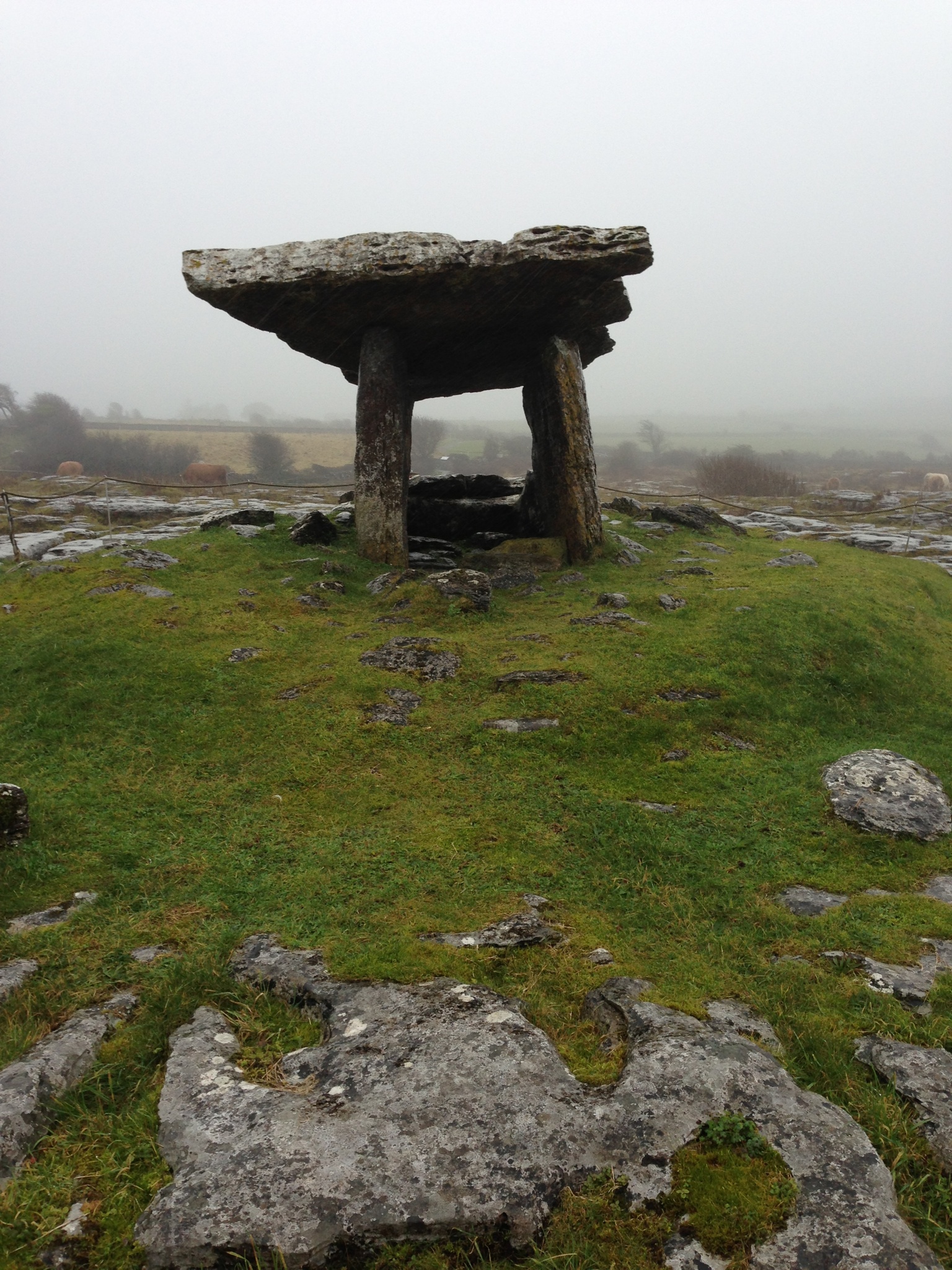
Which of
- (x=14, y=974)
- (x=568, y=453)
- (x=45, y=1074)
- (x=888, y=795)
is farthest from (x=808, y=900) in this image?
(x=568, y=453)

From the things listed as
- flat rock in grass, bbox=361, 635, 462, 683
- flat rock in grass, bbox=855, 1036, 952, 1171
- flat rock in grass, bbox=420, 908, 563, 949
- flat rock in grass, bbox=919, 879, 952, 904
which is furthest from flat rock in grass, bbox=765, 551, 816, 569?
flat rock in grass, bbox=855, 1036, 952, 1171

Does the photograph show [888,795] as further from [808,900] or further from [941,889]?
[808,900]

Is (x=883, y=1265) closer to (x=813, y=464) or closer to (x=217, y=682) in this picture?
(x=217, y=682)

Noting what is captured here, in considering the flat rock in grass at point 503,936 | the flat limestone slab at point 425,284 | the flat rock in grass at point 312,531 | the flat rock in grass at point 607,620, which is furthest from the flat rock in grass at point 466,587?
the flat rock in grass at point 503,936

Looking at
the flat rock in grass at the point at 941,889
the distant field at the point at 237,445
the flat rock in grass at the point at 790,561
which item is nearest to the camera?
the flat rock in grass at the point at 941,889

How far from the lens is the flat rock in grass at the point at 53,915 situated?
230 inches

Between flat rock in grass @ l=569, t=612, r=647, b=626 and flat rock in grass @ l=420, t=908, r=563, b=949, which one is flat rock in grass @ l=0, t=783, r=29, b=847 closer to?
flat rock in grass @ l=420, t=908, r=563, b=949

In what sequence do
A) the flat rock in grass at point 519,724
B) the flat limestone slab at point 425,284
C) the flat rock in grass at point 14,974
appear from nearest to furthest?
the flat rock in grass at point 14,974, the flat rock in grass at point 519,724, the flat limestone slab at point 425,284

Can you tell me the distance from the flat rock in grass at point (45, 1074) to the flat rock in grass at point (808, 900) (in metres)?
5.23

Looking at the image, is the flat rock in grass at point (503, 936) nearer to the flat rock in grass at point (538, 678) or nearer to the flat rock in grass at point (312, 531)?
the flat rock in grass at point (538, 678)

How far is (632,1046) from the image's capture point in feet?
14.7

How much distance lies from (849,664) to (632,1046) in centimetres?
917

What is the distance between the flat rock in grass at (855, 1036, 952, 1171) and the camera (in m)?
3.83

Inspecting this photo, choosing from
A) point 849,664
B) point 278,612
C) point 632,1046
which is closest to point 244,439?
point 278,612
